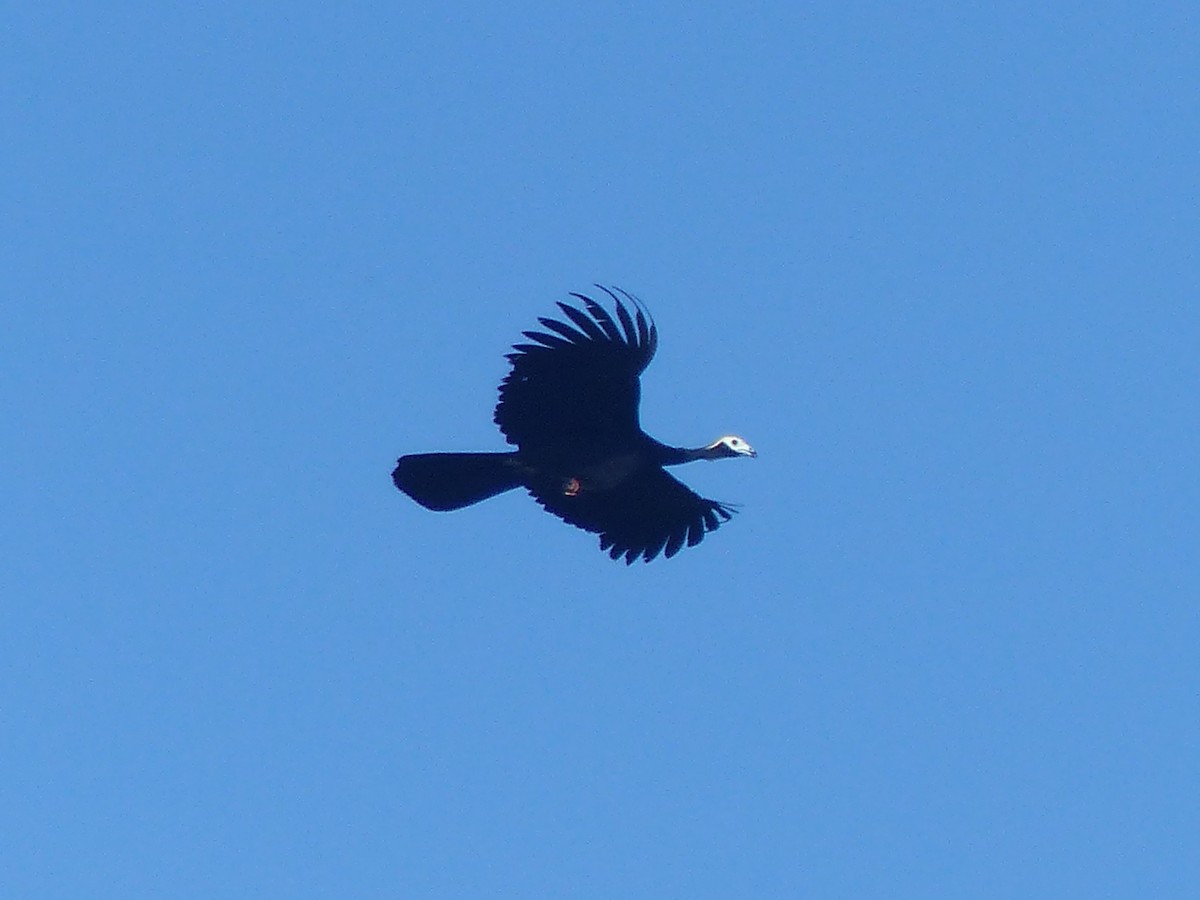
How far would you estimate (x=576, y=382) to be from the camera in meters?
23.2

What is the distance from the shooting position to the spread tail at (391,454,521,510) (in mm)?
23641

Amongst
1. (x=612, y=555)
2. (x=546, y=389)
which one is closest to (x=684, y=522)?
(x=612, y=555)

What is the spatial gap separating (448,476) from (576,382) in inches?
57.9

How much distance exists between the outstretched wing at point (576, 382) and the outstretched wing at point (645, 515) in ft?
3.06

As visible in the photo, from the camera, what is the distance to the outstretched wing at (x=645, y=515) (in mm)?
24578

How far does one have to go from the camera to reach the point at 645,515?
2492 cm

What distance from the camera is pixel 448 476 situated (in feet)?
77.7

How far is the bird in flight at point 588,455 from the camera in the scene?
75.6ft

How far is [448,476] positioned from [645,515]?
2.19 meters

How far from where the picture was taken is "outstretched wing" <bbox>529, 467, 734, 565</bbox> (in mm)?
24578

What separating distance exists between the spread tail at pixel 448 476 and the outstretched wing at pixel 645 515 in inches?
34.9

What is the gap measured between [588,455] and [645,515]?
130cm

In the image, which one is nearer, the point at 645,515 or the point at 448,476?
the point at 448,476

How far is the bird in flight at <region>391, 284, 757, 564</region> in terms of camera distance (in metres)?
23.0
